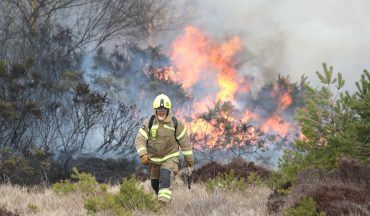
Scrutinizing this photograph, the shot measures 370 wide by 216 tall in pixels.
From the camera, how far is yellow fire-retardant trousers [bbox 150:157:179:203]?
6.15 meters

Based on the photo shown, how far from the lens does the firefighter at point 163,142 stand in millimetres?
6223

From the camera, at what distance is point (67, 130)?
42.9 ft

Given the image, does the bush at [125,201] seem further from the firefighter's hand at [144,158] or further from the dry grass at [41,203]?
the firefighter's hand at [144,158]

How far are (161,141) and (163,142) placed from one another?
3cm

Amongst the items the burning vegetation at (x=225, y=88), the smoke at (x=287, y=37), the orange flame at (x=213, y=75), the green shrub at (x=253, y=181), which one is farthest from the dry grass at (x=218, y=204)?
the smoke at (x=287, y=37)

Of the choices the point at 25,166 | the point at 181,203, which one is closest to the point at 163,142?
the point at 181,203

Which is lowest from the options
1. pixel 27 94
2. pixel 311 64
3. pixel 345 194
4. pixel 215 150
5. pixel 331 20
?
pixel 345 194

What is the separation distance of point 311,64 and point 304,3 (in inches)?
168

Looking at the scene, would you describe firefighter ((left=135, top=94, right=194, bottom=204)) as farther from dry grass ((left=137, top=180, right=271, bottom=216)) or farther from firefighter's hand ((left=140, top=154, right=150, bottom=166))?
dry grass ((left=137, top=180, right=271, bottom=216))

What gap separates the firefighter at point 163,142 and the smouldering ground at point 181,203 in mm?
348

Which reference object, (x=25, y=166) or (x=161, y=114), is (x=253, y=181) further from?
(x=25, y=166)

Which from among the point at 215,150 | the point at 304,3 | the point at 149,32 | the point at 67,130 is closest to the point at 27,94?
the point at 67,130

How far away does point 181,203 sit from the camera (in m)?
6.24

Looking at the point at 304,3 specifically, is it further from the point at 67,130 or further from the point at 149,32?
the point at 67,130
